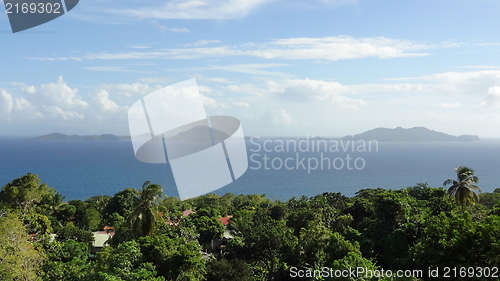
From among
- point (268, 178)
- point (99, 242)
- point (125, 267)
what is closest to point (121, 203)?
point (99, 242)

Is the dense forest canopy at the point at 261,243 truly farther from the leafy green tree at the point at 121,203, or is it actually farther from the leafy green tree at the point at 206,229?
the leafy green tree at the point at 121,203

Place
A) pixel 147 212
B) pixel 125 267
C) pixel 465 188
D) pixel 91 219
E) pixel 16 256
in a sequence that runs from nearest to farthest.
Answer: pixel 125 267 < pixel 16 256 < pixel 147 212 < pixel 465 188 < pixel 91 219

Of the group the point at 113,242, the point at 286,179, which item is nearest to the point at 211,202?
the point at 113,242

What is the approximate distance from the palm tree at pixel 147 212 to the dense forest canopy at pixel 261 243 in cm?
5

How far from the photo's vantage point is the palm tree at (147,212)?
1634 centimetres

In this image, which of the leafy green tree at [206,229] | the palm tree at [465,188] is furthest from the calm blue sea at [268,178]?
the palm tree at [465,188]

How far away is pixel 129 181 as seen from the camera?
105m

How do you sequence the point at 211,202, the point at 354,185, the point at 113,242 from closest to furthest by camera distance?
the point at 113,242 < the point at 211,202 < the point at 354,185

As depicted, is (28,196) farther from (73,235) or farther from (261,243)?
(261,243)

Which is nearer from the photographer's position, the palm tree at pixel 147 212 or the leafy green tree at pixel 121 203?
the palm tree at pixel 147 212

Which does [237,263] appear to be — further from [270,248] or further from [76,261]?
[76,261]

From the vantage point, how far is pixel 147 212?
645 inches

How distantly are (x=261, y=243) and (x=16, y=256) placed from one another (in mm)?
11193

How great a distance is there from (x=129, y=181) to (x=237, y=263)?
3790 inches
